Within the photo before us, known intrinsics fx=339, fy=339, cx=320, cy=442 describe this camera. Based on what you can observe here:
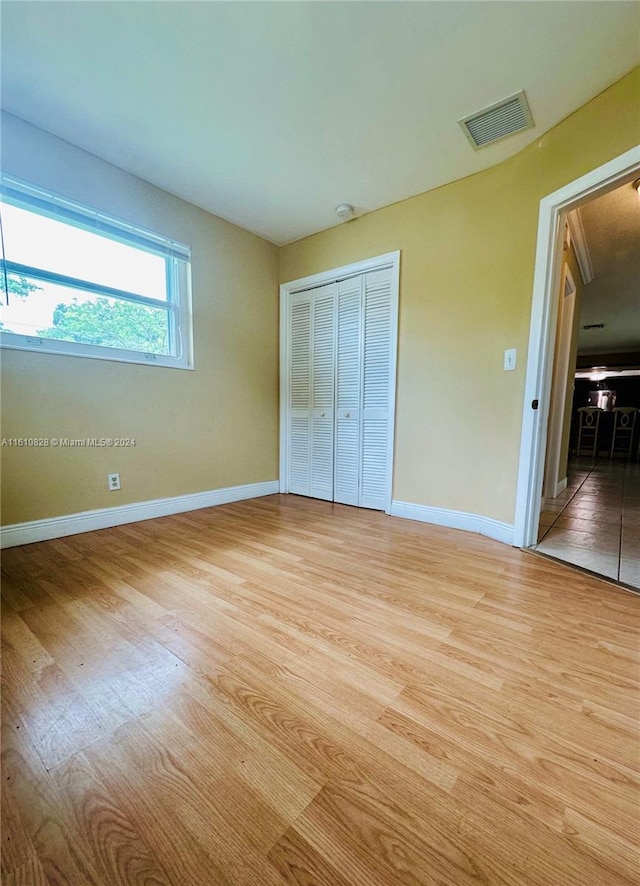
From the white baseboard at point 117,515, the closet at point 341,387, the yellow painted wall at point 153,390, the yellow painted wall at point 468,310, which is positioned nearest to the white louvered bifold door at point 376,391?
the closet at point 341,387

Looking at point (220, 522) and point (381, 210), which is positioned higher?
point (381, 210)

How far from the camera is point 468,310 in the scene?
2314mm

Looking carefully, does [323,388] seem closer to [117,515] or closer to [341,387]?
[341,387]

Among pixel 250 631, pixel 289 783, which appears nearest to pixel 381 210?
pixel 250 631

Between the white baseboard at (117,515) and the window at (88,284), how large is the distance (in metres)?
1.05

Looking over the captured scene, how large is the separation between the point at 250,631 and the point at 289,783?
1.82 feet

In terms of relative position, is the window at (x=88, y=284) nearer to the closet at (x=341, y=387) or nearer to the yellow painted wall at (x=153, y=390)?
the yellow painted wall at (x=153, y=390)

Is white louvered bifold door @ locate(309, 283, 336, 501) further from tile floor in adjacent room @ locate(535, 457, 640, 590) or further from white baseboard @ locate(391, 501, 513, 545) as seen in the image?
tile floor in adjacent room @ locate(535, 457, 640, 590)

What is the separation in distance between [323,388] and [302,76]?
6.50ft

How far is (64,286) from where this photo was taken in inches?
83.7

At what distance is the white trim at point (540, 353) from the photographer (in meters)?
1.88

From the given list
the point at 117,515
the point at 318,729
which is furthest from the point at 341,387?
the point at 318,729

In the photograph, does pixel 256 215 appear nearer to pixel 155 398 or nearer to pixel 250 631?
pixel 155 398

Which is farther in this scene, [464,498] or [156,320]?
[156,320]
